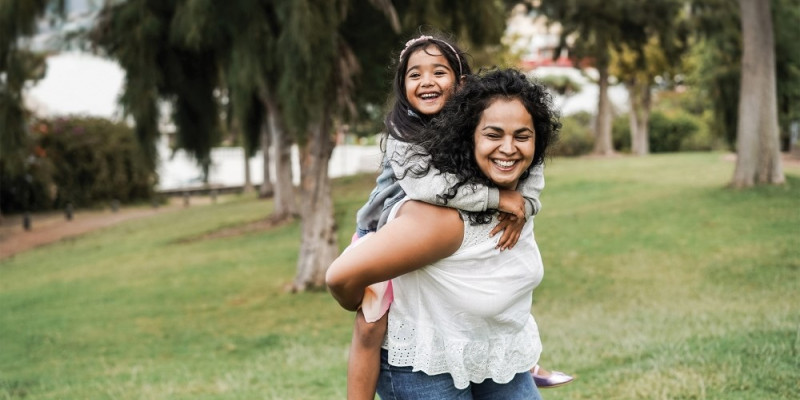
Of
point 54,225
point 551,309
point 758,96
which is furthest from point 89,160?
point 551,309

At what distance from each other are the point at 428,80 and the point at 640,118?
32865mm

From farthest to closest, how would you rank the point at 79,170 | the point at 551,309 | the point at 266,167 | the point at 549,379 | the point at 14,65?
the point at 79,170 → the point at 266,167 → the point at 14,65 → the point at 551,309 → the point at 549,379

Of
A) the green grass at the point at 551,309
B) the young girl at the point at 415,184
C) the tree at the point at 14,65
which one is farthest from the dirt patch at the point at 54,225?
the young girl at the point at 415,184

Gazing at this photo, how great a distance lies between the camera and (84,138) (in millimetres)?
27906

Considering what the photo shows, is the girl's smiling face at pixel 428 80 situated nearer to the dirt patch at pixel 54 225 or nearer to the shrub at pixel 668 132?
the dirt patch at pixel 54 225

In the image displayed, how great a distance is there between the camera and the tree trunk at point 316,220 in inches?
412

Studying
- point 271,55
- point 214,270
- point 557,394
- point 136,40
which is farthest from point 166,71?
point 557,394

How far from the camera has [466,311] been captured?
2.33 meters

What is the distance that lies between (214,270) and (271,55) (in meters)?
5.56

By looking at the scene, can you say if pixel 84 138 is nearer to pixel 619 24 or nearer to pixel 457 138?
pixel 619 24

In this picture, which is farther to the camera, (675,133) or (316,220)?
(675,133)

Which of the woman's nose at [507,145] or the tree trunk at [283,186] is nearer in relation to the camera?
the woman's nose at [507,145]

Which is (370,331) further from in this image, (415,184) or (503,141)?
(503,141)

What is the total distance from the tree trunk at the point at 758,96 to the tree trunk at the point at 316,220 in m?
7.36
